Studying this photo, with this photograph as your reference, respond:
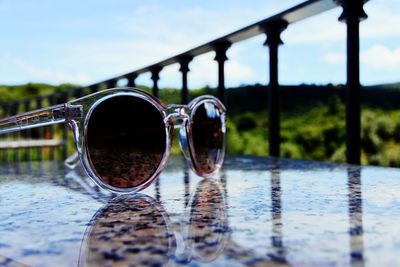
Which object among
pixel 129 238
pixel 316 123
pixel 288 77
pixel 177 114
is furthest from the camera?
pixel 316 123

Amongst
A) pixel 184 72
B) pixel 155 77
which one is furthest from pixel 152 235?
pixel 155 77

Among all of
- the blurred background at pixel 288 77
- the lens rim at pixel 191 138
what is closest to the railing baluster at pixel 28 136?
the blurred background at pixel 288 77

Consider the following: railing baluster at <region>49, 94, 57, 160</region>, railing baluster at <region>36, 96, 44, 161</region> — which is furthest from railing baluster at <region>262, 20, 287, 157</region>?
railing baluster at <region>36, 96, 44, 161</region>

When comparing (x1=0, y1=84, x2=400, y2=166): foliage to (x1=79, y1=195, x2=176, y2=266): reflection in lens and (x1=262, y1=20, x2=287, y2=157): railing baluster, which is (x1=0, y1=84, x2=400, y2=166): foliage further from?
(x1=79, y1=195, x2=176, y2=266): reflection in lens

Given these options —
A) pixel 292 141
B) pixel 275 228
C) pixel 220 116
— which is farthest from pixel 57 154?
pixel 275 228

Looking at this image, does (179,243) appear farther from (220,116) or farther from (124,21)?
(124,21)

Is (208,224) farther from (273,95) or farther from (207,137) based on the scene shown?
(273,95)
